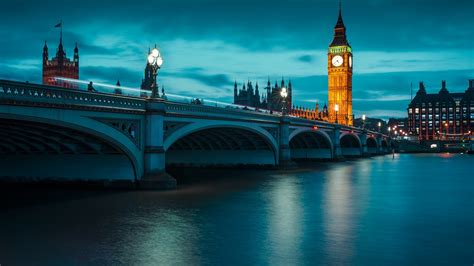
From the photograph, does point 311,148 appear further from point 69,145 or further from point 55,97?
point 55,97

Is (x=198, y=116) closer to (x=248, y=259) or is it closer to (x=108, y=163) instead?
(x=108, y=163)

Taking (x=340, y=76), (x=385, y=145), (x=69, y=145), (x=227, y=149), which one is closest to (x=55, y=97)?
(x=69, y=145)

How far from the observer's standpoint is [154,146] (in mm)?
33906

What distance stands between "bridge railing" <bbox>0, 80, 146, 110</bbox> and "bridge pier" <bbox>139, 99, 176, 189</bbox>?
153 centimetres

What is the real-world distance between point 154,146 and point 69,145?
18.1ft

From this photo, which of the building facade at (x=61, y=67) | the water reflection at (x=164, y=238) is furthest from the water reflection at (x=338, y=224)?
the building facade at (x=61, y=67)

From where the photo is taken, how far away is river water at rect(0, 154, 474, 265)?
52.9 ft

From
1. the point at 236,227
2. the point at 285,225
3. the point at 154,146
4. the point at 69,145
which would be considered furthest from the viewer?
the point at 154,146

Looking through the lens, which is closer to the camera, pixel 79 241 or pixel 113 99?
pixel 79 241

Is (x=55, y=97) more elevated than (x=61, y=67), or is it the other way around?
(x=61, y=67)

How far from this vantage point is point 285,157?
A: 202 ft

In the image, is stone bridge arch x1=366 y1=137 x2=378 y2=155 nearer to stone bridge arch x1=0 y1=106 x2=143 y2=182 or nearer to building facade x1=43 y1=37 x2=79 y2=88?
building facade x1=43 y1=37 x2=79 y2=88

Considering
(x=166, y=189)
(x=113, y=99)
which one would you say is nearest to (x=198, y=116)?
(x=166, y=189)

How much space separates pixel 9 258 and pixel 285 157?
1870 inches
